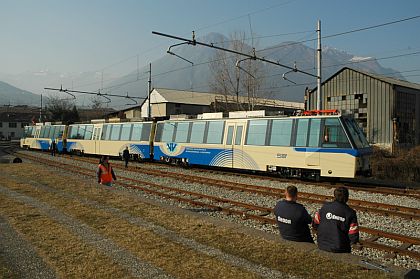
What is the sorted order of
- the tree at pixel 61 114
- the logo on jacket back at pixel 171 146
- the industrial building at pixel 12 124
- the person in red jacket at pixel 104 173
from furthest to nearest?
1. the industrial building at pixel 12 124
2. the tree at pixel 61 114
3. the logo on jacket back at pixel 171 146
4. the person in red jacket at pixel 104 173

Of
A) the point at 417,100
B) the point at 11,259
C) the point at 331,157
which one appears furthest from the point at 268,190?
the point at 417,100

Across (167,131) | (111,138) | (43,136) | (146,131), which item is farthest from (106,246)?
(43,136)

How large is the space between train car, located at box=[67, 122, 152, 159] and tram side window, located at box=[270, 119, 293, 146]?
1061 centimetres

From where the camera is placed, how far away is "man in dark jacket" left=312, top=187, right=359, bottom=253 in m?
→ 5.81

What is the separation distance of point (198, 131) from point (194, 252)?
14.9 m

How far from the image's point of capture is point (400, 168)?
20.9m

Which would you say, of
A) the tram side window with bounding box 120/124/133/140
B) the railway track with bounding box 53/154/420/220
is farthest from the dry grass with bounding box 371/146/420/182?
the tram side window with bounding box 120/124/133/140

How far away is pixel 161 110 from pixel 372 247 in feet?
184

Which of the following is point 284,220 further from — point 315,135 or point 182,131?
point 182,131

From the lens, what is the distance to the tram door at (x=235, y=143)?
758 inches

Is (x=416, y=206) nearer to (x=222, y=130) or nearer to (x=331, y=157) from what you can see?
(x=331, y=157)

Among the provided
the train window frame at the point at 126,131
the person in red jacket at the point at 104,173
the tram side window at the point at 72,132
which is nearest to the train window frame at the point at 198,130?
the train window frame at the point at 126,131

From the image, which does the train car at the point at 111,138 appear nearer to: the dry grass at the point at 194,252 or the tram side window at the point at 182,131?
the tram side window at the point at 182,131

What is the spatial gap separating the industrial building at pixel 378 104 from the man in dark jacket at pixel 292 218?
979 inches
